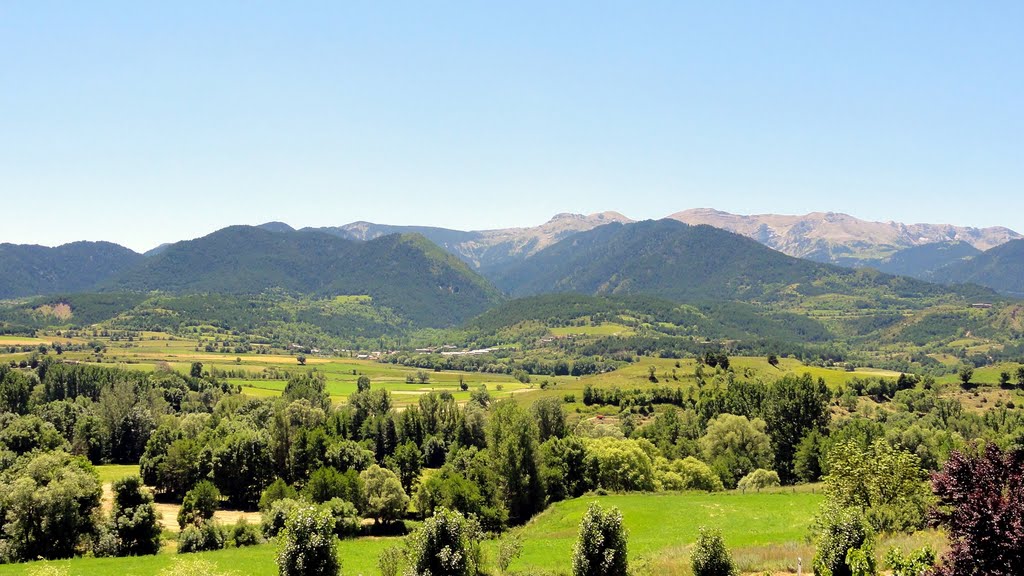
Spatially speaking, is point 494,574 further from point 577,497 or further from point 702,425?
point 702,425

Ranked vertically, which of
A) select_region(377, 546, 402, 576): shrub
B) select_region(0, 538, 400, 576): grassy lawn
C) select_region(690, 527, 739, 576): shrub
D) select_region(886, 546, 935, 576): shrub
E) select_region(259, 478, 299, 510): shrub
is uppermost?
select_region(886, 546, 935, 576): shrub

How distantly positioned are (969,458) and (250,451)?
8976 cm

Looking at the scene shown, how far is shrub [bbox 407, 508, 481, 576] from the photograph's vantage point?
36.1 m

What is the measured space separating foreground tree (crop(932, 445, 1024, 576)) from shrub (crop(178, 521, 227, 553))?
62.7 meters

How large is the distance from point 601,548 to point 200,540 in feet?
149

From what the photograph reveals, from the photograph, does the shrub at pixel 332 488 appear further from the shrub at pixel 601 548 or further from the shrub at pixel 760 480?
the shrub at pixel 760 480

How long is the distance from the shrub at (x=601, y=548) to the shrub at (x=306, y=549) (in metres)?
14.8

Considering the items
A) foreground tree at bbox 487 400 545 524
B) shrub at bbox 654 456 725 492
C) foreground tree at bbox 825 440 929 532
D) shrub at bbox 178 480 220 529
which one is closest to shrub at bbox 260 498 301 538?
shrub at bbox 178 480 220 529

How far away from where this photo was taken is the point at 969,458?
27906mm

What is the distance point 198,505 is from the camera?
7794cm

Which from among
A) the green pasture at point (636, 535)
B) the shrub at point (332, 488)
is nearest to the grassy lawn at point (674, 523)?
the green pasture at point (636, 535)

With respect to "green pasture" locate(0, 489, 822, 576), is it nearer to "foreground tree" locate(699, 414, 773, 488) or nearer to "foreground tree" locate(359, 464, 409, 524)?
"foreground tree" locate(359, 464, 409, 524)

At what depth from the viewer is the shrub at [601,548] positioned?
38375 mm

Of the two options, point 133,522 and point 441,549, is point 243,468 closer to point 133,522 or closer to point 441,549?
point 133,522
